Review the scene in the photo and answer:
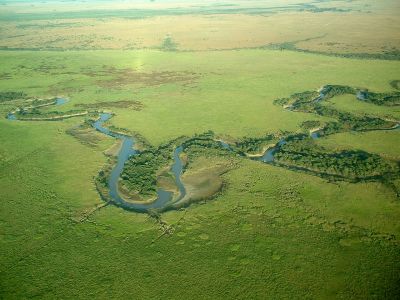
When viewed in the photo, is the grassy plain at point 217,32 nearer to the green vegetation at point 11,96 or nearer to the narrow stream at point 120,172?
the green vegetation at point 11,96

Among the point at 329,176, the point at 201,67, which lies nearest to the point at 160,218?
the point at 329,176

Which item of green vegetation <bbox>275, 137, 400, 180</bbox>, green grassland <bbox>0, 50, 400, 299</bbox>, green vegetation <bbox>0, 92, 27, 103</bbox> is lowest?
green grassland <bbox>0, 50, 400, 299</bbox>

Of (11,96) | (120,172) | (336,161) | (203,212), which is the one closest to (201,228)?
(203,212)

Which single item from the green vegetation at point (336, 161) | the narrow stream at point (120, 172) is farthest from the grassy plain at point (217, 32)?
the narrow stream at point (120, 172)

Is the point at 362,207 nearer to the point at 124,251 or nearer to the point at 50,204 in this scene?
the point at 124,251

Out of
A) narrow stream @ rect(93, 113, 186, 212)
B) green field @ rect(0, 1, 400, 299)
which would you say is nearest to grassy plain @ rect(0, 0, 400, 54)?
green field @ rect(0, 1, 400, 299)

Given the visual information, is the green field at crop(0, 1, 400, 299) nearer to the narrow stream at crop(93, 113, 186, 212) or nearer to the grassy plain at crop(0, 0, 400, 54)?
the narrow stream at crop(93, 113, 186, 212)
